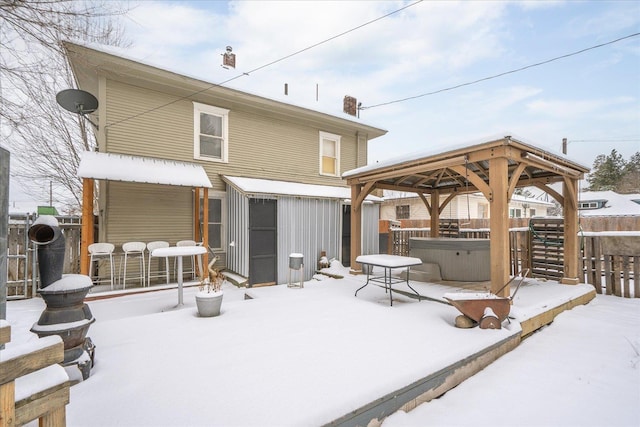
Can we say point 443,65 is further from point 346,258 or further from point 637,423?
point 637,423

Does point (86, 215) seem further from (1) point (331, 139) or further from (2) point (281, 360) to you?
(1) point (331, 139)

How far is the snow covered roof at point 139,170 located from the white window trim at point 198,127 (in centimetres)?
68

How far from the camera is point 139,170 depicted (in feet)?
20.7

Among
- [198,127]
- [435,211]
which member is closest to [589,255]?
[435,211]

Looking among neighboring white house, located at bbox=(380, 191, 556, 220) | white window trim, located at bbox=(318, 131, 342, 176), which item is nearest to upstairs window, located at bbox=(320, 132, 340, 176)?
white window trim, located at bbox=(318, 131, 342, 176)

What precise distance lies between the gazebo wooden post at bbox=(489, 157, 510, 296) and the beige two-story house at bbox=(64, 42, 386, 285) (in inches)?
177

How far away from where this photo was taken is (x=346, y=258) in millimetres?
8641

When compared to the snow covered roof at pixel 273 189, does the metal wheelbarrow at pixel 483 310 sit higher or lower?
lower

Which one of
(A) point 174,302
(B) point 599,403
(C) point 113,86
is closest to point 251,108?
(C) point 113,86

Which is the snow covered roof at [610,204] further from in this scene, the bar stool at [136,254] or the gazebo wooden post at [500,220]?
the bar stool at [136,254]

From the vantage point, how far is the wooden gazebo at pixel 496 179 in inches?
167

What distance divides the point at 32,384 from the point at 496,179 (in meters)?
5.11

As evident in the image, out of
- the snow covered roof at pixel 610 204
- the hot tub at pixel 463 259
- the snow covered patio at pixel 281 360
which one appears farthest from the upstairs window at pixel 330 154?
the snow covered roof at pixel 610 204

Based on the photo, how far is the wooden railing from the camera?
1.19 metres
